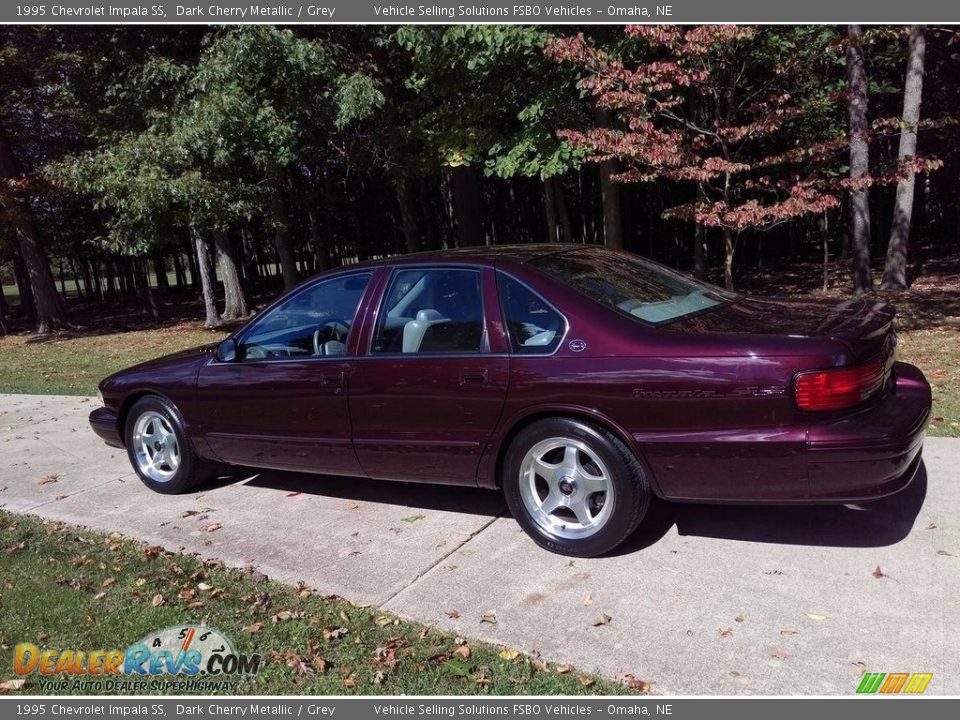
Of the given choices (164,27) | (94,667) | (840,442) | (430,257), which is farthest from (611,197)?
(94,667)

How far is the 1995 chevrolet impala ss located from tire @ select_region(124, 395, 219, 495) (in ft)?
0.23

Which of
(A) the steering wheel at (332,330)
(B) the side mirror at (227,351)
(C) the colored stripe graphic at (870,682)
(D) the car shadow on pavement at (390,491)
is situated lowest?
(D) the car shadow on pavement at (390,491)

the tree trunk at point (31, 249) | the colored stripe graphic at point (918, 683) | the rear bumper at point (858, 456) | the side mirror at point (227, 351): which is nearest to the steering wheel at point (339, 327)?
the side mirror at point (227, 351)

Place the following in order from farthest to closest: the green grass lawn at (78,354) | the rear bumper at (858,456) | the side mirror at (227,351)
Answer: the green grass lawn at (78,354)
the side mirror at (227,351)
the rear bumper at (858,456)

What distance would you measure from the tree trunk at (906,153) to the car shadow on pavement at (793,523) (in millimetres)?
11413

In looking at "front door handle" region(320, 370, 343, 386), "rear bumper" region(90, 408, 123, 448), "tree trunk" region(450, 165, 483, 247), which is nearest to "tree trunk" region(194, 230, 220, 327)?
"tree trunk" region(450, 165, 483, 247)

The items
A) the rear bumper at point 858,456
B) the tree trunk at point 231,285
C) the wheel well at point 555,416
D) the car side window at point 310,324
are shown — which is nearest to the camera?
the rear bumper at point 858,456

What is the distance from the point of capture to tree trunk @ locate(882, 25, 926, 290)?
46.4 feet

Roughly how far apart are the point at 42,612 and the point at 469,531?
2186 mm

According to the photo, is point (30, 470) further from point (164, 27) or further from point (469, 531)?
point (164, 27)

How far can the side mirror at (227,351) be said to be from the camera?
5180mm

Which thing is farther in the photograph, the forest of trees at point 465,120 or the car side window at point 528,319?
the forest of trees at point 465,120

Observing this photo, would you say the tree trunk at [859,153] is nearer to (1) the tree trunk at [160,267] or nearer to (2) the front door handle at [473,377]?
(2) the front door handle at [473,377]

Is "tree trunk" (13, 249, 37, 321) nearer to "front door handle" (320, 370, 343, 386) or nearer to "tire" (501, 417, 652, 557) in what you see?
"front door handle" (320, 370, 343, 386)
